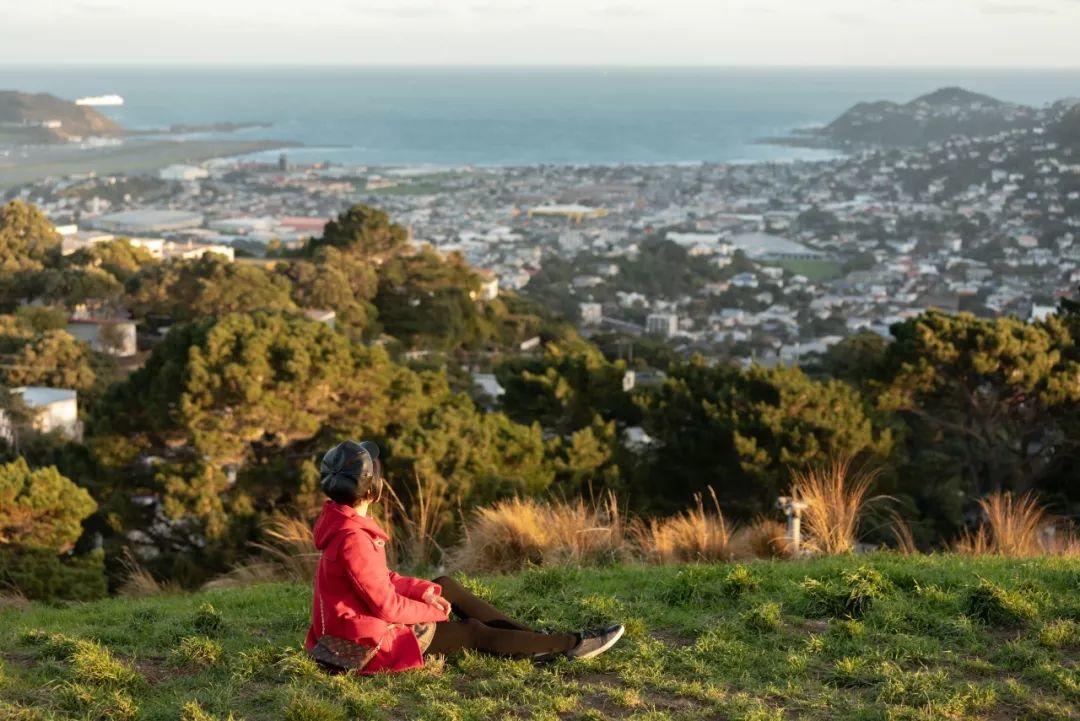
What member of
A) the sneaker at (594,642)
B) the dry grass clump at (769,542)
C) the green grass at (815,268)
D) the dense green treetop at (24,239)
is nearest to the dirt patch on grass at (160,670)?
the sneaker at (594,642)

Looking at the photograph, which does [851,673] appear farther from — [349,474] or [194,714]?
[194,714]

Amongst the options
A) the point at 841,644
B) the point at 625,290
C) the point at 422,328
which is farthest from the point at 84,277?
the point at 625,290

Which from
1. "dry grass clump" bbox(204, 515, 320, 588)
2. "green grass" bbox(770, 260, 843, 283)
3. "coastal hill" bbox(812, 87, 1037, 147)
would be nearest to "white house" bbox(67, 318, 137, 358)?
"dry grass clump" bbox(204, 515, 320, 588)

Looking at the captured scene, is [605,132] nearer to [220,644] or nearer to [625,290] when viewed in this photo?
[625,290]

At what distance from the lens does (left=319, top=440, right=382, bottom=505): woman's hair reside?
13.6ft

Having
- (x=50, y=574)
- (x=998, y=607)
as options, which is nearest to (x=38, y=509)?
(x=50, y=574)

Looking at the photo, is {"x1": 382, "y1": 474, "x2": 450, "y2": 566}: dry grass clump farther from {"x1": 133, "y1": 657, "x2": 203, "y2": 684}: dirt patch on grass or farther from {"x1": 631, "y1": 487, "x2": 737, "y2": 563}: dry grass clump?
{"x1": 133, "y1": 657, "x2": 203, "y2": 684}: dirt patch on grass

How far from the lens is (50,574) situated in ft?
31.7

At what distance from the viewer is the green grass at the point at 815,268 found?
67.2 m

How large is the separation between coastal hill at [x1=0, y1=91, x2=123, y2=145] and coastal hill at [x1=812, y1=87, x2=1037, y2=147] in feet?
278

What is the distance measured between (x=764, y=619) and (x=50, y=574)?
675cm

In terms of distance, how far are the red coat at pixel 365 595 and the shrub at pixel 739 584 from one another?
1.54 meters

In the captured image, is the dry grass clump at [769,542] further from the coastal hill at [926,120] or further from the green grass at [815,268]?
the coastal hill at [926,120]

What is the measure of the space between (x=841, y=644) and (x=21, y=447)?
14.8 metres
